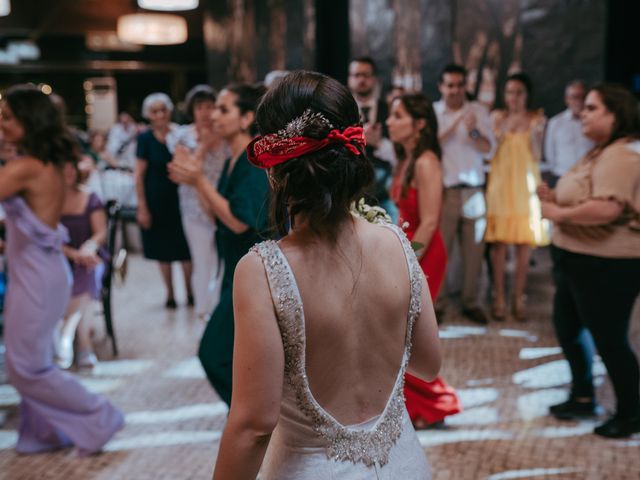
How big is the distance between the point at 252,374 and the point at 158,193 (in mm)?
4619

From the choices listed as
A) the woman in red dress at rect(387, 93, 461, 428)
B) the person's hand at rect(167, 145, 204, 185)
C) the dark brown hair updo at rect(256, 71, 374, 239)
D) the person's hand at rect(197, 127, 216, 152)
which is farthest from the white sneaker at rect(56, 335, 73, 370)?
the dark brown hair updo at rect(256, 71, 374, 239)

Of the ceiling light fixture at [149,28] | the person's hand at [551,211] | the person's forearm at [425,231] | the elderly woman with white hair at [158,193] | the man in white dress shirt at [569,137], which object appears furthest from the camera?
the ceiling light fixture at [149,28]

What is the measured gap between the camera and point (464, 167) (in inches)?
214

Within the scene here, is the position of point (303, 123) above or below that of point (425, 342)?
above

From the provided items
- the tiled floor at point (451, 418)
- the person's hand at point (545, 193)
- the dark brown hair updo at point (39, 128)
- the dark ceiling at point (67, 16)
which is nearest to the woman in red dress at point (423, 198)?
the tiled floor at point (451, 418)

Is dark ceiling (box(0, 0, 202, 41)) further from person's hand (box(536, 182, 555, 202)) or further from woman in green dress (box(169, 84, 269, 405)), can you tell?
person's hand (box(536, 182, 555, 202))

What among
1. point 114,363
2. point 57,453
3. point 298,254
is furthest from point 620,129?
point 114,363

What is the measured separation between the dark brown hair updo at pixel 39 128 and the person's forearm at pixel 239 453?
2.25 metres

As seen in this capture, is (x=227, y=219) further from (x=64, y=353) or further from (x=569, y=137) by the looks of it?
(x=569, y=137)

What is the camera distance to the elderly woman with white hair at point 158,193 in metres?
5.66

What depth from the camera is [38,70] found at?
18656mm

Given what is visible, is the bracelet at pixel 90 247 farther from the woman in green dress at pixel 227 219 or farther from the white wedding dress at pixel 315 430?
the white wedding dress at pixel 315 430

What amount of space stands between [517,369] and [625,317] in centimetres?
120

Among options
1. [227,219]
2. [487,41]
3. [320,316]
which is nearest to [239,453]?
[320,316]
